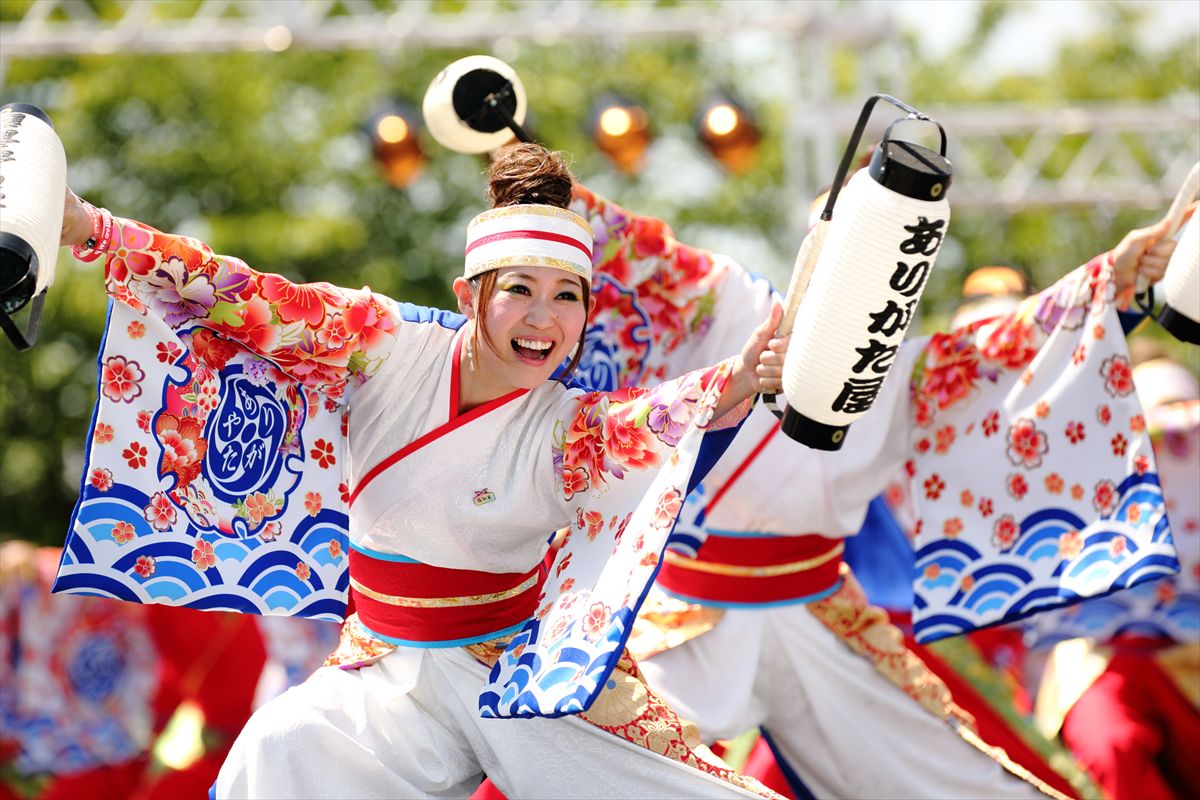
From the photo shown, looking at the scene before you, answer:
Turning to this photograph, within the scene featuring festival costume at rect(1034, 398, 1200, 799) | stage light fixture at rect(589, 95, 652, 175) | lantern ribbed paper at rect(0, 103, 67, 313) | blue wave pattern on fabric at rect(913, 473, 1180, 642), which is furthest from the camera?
stage light fixture at rect(589, 95, 652, 175)

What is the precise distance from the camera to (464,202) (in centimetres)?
1440

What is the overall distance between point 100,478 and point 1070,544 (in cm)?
212

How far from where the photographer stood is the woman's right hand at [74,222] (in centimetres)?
257

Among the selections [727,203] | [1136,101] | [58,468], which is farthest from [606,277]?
[1136,101]

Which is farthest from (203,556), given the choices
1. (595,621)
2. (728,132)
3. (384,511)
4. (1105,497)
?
(728,132)

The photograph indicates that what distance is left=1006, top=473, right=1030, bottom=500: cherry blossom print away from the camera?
3.70 meters

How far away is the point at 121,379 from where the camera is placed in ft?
9.34

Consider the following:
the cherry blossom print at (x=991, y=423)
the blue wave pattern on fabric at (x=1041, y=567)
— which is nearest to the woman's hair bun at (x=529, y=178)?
the cherry blossom print at (x=991, y=423)

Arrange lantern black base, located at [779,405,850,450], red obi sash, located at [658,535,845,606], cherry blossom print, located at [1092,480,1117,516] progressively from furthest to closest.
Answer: red obi sash, located at [658,535,845,606], cherry blossom print, located at [1092,480,1117,516], lantern black base, located at [779,405,850,450]

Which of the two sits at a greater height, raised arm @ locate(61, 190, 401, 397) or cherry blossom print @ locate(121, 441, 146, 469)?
raised arm @ locate(61, 190, 401, 397)

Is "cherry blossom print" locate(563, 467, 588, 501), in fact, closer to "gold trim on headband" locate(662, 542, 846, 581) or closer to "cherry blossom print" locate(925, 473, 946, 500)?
"gold trim on headband" locate(662, 542, 846, 581)

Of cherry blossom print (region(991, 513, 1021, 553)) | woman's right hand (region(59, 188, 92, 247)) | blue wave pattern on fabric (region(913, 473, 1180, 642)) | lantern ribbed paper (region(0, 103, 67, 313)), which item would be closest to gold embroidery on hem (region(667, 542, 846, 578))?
blue wave pattern on fabric (region(913, 473, 1180, 642))

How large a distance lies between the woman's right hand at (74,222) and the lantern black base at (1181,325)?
6.58 ft

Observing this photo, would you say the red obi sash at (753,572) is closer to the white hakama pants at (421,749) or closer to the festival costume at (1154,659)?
the white hakama pants at (421,749)
